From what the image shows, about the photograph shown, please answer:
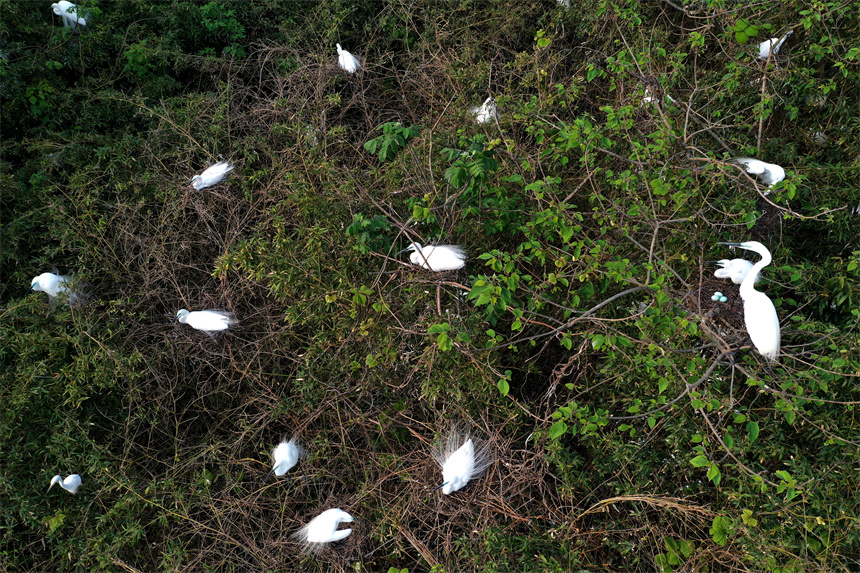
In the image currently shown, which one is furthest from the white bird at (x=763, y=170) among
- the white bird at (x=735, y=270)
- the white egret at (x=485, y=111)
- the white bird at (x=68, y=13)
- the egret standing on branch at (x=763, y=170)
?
the white bird at (x=68, y=13)

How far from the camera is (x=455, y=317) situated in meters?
2.16

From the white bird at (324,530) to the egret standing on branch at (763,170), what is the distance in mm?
2092

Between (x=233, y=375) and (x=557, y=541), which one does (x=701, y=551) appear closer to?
(x=557, y=541)

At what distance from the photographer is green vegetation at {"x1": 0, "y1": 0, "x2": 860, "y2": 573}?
1945mm

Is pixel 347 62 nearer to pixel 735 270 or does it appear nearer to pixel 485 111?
pixel 485 111

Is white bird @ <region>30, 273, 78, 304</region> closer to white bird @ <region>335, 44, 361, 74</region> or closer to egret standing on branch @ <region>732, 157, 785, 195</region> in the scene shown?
white bird @ <region>335, 44, 361, 74</region>

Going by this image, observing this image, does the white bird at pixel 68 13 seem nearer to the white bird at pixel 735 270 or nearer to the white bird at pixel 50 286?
the white bird at pixel 50 286

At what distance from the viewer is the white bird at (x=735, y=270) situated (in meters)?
2.12

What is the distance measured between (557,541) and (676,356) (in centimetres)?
79

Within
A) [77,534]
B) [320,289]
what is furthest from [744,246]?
[77,534]

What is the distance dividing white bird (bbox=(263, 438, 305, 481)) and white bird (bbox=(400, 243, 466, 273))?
3.15 ft

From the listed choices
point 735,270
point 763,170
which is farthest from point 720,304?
point 763,170

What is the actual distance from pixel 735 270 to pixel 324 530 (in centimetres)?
184

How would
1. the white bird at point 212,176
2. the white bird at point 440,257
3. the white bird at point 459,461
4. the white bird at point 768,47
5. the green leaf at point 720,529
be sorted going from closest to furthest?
the green leaf at point 720,529
the white bird at point 459,461
the white bird at point 440,257
the white bird at point 768,47
the white bird at point 212,176
